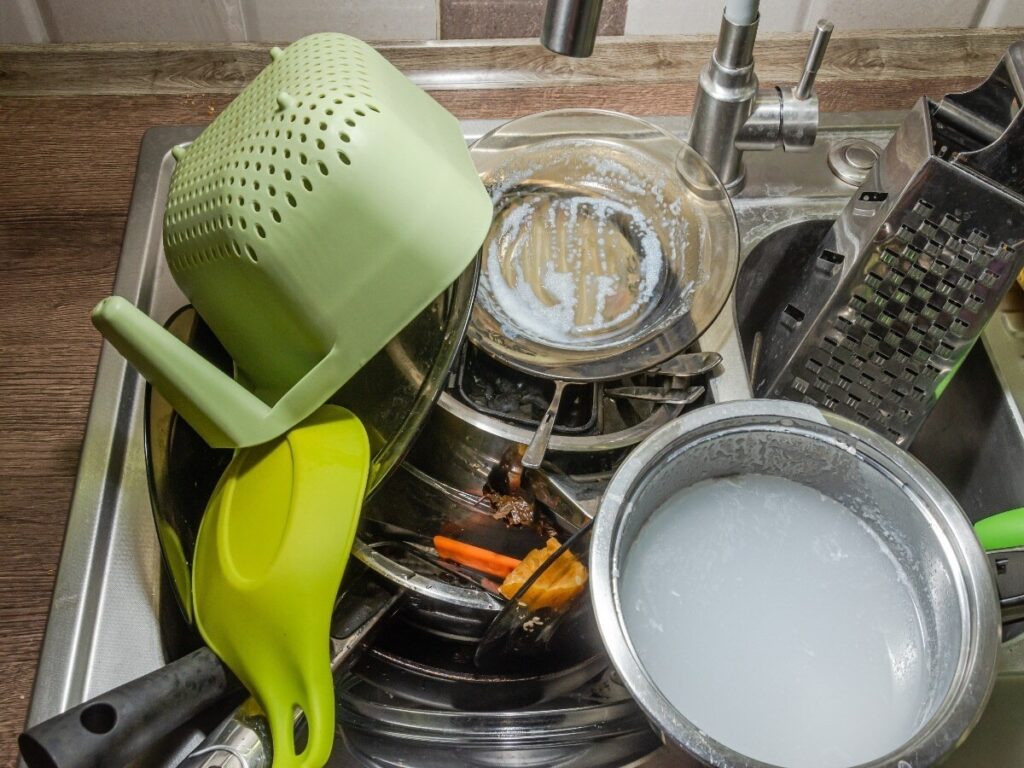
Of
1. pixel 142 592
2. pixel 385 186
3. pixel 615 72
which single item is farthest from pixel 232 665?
pixel 615 72

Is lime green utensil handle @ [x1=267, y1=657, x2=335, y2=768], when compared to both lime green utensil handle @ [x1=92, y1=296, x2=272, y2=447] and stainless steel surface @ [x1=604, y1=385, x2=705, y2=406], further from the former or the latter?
stainless steel surface @ [x1=604, y1=385, x2=705, y2=406]

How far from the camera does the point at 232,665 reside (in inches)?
22.2

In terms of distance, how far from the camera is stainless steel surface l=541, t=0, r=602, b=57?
0.57m

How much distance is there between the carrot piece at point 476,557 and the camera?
710 millimetres

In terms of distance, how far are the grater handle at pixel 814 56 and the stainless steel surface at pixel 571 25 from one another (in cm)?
26

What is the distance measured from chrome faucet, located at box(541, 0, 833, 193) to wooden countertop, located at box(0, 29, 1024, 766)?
181 millimetres

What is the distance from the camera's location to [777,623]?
22.0 inches

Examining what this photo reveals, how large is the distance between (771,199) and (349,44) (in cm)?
49

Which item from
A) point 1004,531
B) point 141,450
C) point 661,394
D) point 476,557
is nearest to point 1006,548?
point 1004,531

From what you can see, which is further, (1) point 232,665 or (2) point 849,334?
(2) point 849,334

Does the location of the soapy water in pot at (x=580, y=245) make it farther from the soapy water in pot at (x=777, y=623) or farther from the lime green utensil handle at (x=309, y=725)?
the lime green utensil handle at (x=309, y=725)

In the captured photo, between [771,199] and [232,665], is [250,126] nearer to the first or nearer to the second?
[232,665]

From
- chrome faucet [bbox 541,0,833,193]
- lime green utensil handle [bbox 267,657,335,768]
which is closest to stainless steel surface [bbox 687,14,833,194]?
chrome faucet [bbox 541,0,833,193]

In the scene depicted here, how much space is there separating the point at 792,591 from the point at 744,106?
1.48 feet
